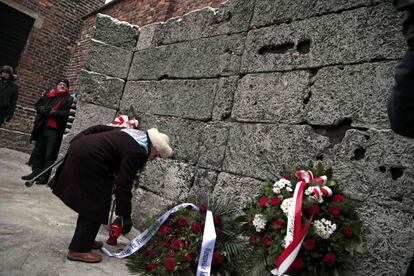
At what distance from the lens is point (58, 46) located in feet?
39.1

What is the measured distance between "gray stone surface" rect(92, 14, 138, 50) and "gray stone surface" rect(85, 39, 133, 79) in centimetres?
10

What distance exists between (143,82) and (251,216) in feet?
11.6

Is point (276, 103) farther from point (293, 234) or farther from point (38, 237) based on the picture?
point (38, 237)

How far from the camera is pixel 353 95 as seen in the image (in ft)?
10.8

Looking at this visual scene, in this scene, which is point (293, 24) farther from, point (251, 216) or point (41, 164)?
point (41, 164)

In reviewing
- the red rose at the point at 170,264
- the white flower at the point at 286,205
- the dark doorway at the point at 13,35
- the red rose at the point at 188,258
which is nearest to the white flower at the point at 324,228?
the white flower at the point at 286,205

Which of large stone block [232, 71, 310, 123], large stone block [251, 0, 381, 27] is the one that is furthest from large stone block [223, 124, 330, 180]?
large stone block [251, 0, 381, 27]

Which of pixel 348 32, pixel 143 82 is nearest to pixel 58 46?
pixel 143 82

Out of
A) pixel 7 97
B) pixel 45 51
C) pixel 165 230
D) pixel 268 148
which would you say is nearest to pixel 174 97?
pixel 268 148

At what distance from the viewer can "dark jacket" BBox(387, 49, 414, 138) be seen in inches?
64.9

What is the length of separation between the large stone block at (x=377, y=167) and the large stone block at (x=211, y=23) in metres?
2.09

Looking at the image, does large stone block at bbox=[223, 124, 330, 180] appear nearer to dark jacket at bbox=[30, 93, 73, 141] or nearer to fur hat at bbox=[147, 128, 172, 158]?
fur hat at bbox=[147, 128, 172, 158]

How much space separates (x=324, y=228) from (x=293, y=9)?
240 cm

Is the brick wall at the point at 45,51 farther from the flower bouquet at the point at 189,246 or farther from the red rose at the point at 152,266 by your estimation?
the red rose at the point at 152,266
